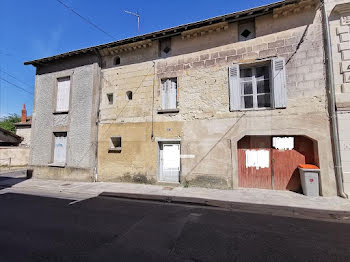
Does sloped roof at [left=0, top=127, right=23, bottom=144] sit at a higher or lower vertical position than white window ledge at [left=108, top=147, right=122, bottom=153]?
higher

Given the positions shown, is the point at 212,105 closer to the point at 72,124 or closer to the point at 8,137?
the point at 72,124

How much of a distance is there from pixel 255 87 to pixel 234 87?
881 millimetres

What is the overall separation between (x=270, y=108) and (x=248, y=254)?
216 inches


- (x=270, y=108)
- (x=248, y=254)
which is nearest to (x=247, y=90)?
(x=270, y=108)

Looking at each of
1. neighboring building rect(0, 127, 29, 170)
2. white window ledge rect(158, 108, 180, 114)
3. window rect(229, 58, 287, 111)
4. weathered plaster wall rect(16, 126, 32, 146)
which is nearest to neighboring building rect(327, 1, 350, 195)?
window rect(229, 58, 287, 111)

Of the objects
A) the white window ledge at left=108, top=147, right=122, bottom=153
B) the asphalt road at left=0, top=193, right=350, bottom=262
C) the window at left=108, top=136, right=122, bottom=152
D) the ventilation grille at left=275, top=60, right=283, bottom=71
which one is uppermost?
the ventilation grille at left=275, top=60, right=283, bottom=71

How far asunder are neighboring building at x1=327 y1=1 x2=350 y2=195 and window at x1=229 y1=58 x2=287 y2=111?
178 centimetres

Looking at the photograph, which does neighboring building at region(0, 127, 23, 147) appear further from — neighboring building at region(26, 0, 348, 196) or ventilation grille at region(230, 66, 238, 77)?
ventilation grille at region(230, 66, 238, 77)

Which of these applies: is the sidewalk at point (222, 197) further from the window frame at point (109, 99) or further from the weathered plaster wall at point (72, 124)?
the window frame at point (109, 99)

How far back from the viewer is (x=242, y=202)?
5.39 metres

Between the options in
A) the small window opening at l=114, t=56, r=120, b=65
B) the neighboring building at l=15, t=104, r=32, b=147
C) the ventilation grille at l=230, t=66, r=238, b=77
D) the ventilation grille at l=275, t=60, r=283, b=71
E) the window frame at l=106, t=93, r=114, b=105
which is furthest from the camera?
the neighboring building at l=15, t=104, r=32, b=147

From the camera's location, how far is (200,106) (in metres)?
7.59

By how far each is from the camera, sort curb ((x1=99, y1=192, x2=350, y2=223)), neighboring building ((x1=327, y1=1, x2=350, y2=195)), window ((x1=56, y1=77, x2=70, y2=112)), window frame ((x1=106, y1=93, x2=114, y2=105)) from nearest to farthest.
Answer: curb ((x1=99, y1=192, x2=350, y2=223))
neighboring building ((x1=327, y1=1, x2=350, y2=195))
window frame ((x1=106, y1=93, x2=114, y2=105))
window ((x1=56, y1=77, x2=70, y2=112))

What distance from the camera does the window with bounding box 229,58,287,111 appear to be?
22.0ft
